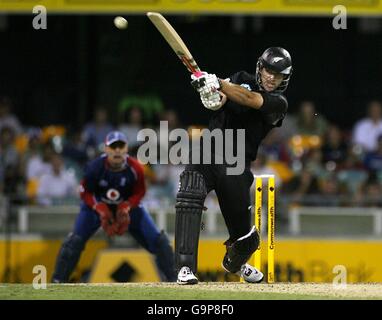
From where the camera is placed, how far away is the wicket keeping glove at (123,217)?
1145 centimetres

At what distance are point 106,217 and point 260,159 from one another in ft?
10.5

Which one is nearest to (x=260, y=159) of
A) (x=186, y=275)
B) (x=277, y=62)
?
(x=277, y=62)

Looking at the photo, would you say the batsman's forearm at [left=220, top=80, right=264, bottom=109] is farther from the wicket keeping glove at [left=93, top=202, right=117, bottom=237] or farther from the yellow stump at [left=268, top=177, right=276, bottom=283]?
the wicket keeping glove at [left=93, top=202, right=117, bottom=237]

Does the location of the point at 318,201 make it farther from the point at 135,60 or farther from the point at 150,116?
the point at 135,60

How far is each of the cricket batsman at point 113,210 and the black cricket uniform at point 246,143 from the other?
300 cm

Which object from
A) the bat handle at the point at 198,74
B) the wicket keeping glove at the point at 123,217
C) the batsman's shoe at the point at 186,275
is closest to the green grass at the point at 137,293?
the batsman's shoe at the point at 186,275

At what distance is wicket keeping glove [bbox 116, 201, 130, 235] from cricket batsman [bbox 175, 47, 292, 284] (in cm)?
287

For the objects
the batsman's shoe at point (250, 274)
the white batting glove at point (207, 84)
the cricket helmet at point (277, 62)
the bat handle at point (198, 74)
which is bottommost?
the batsman's shoe at point (250, 274)

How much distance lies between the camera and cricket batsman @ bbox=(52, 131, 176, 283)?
11.5m

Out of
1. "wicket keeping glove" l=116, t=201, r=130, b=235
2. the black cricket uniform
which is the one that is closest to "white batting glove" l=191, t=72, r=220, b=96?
the black cricket uniform

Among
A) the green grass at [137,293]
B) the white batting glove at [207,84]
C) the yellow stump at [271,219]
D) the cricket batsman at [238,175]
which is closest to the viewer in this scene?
the green grass at [137,293]

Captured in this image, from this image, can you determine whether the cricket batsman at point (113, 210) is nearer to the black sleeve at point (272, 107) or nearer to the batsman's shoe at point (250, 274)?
the batsman's shoe at point (250, 274)
